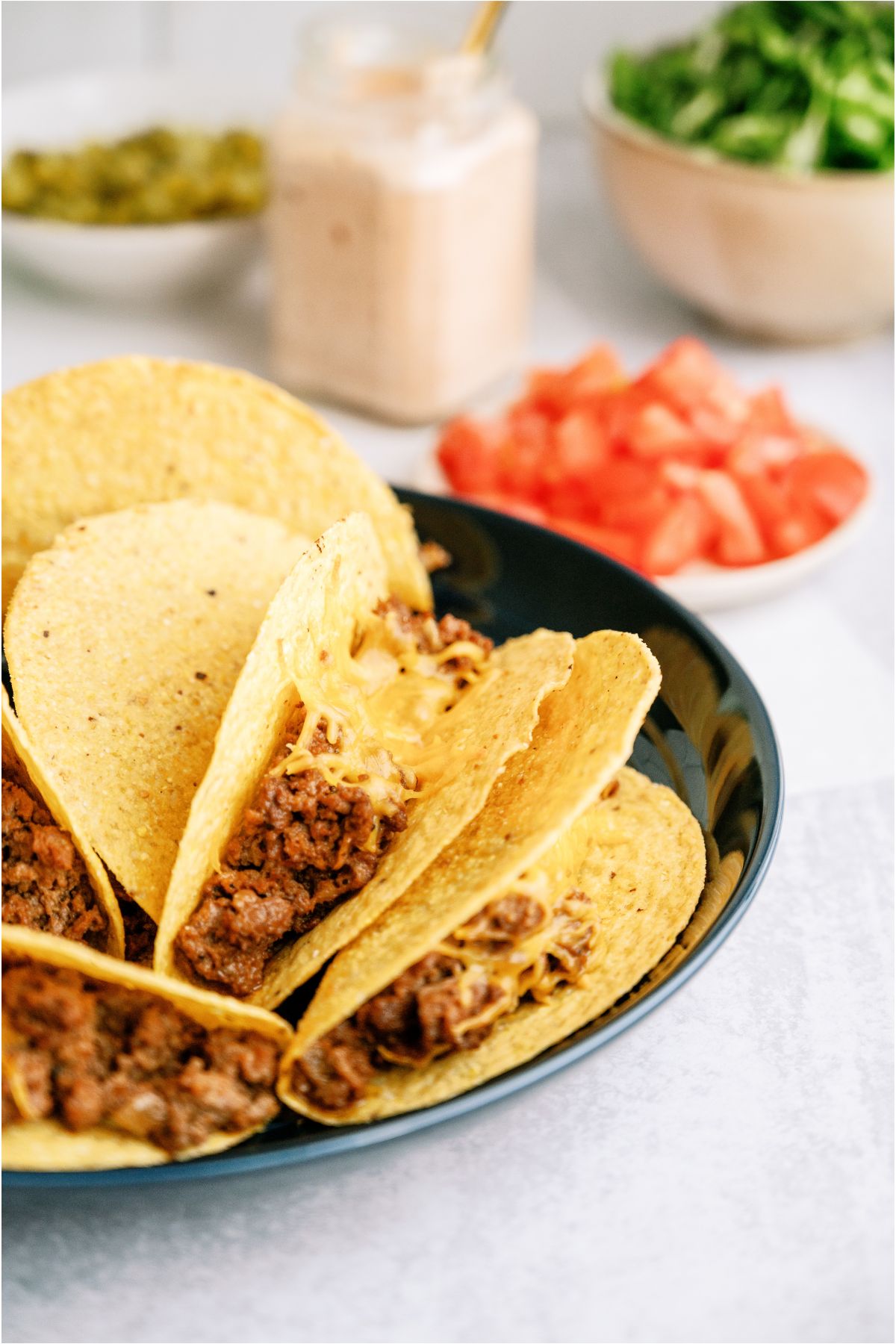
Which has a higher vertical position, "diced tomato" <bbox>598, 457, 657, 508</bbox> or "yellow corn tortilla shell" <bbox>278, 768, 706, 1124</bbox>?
"yellow corn tortilla shell" <bbox>278, 768, 706, 1124</bbox>

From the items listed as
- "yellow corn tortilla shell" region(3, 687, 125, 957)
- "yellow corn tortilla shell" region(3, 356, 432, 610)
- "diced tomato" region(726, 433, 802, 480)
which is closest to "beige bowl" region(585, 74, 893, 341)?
"diced tomato" region(726, 433, 802, 480)

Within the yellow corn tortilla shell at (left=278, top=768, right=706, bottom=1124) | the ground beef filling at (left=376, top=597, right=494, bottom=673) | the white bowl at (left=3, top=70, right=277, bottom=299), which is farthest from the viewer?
the white bowl at (left=3, top=70, right=277, bottom=299)

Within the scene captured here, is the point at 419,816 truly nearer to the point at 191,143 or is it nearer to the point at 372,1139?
the point at 372,1139

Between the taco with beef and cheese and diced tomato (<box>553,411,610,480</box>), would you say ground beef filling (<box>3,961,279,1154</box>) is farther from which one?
diced tomato (<box>553,411,610,480</box>)

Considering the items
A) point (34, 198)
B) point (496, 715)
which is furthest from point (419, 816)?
point (34, 198)

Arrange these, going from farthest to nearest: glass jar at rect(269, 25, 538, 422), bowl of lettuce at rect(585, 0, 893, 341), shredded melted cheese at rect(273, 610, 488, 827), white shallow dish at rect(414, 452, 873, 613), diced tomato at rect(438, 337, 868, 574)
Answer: bowl of lettuce at rect(585, 0, 893, 341)
glass jar at rect(269, 25, 538, 422)
diced tomato at rect(438, 337, 868, 574)
white shallow dish at rect(414, 452, 873, 613)
shredded melted cheese at rect(273, 610, 488, 827)

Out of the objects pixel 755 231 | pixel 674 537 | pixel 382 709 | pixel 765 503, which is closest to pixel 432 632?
pixel 382 709

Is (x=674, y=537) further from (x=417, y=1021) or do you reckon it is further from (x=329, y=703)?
(x=417, y=1021)
